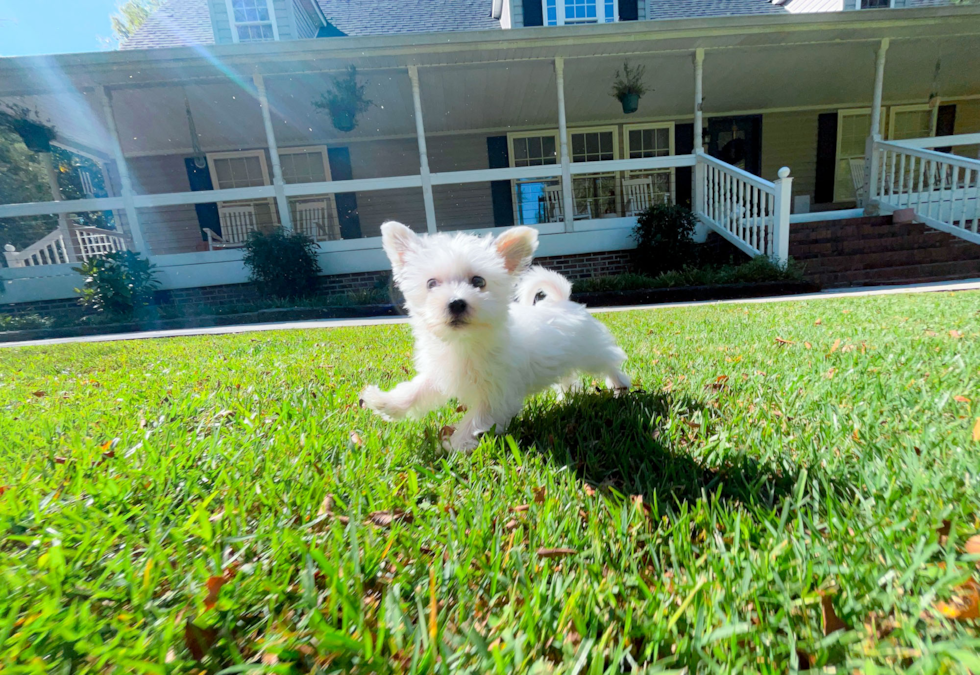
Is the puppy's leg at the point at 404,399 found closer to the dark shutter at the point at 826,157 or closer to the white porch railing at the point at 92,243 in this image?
the white porch railing at the point at 92,243

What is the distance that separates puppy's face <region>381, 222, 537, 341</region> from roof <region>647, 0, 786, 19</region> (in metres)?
13.0

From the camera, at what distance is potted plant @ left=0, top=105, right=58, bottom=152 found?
10000mm

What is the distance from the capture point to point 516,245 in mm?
2342

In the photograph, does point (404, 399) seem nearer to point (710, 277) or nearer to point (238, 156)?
point (710, 277)

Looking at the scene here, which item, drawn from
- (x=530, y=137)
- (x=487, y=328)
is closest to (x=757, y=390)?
(x=487, y=328)

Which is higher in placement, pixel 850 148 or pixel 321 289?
pixel 850 148

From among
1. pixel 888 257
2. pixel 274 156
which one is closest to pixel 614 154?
pixel 888 257

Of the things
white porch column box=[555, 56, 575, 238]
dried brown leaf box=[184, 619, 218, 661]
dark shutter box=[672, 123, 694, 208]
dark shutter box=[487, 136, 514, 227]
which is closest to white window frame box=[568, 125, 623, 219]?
dark shutter box=[672, 123, 694, 208]

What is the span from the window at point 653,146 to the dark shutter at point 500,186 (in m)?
3.55

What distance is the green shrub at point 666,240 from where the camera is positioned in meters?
9.53

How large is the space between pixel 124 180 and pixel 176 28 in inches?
232

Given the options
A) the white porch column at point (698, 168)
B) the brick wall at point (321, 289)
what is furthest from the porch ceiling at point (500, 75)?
the brick wall at point (321, 289)

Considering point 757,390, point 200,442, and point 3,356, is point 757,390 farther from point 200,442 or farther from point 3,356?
point 3,356

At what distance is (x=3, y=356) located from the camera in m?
5.40
